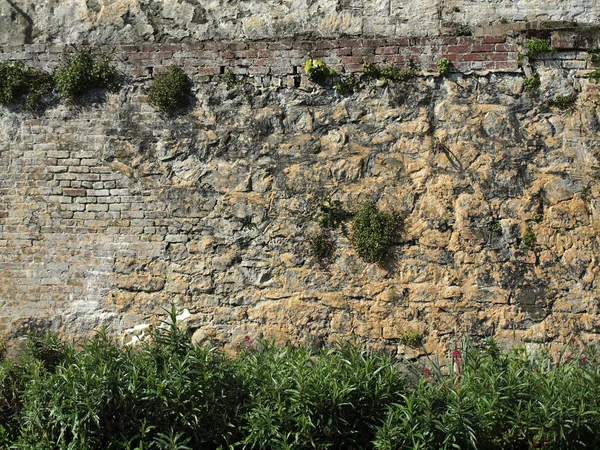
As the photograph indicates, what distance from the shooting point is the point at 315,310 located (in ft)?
19.2

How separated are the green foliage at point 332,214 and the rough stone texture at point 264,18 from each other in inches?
62.0

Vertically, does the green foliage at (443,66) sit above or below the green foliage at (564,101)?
above

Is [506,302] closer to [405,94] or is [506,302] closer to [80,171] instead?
[405,94]

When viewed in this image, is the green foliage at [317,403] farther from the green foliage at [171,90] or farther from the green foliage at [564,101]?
the green foliage at [564,101]

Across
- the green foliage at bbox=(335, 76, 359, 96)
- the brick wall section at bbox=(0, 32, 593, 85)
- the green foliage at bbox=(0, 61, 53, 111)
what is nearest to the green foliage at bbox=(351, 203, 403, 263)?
the green foliage at bbox=(335, 76, 359, 96)

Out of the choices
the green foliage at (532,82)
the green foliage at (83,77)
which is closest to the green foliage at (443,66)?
the green foliage at (532,82)

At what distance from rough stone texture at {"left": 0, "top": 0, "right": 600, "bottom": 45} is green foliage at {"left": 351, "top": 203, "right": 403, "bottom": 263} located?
65.7 inches

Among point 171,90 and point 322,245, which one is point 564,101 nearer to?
point 322,245

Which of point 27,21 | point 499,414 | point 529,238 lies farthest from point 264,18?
point 499,414

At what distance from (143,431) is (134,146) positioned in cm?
284

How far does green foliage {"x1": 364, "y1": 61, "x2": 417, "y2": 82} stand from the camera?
5.84 metres

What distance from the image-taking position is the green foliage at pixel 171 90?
19.6 feet

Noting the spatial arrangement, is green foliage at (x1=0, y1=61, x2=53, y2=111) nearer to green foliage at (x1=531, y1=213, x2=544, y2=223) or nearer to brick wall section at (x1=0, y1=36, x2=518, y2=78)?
brick wall section at (x1=0, y1=36, x2=518, y2=78)

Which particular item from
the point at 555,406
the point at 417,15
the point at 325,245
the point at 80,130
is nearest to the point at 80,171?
the point at 80,130
